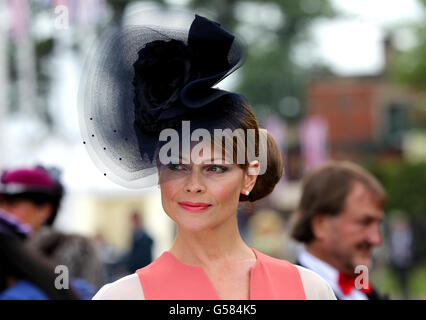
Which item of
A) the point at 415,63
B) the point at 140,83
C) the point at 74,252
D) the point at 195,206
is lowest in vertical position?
the point at 74,252

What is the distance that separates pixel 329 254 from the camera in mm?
3006

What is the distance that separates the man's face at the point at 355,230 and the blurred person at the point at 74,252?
Answer: 1198 mm

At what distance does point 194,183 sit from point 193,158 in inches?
2.1

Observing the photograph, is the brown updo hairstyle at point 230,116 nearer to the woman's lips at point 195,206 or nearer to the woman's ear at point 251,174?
the woman's ear at point 251,174

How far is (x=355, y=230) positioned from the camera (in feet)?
9.81

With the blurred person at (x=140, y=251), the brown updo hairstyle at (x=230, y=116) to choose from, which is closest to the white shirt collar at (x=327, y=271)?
the brown updo hairstyle at (x=230, y=116)

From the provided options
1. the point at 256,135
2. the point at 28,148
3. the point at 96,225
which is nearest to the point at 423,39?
the point at 96,225

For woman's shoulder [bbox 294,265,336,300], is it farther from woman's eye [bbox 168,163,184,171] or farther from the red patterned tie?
the red patterned tie

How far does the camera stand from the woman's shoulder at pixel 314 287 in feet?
5.19

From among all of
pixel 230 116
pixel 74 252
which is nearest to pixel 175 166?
pixel 230 116

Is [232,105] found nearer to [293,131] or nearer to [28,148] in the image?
Result: [28,148]

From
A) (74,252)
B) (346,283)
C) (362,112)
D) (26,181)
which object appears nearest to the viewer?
(346,283)

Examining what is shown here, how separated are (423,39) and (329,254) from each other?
22.2m

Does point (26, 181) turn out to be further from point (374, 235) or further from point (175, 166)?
point (175, 166)
